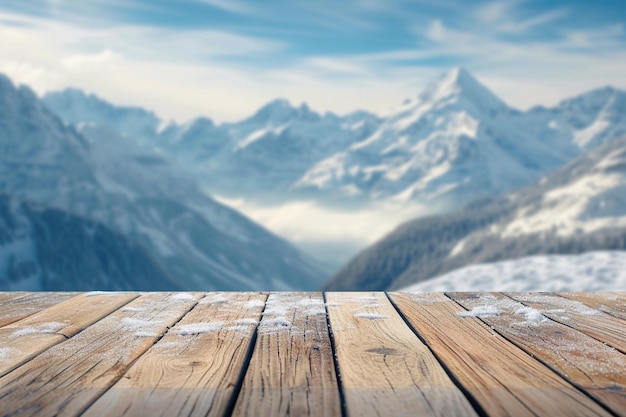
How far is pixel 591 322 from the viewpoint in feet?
13.9

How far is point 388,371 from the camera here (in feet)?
10.1

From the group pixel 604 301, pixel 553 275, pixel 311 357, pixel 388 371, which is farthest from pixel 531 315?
pixel 553 275

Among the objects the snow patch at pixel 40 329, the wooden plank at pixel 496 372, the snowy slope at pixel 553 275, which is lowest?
the snowy slope at pixel 553 275

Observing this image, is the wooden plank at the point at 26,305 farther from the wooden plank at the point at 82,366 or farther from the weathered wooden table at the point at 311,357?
the wooden plank at the point at 82,366

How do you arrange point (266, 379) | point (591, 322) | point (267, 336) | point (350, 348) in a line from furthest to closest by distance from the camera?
point (591, 322) < point (267, 336) < point (350, 348) < point (266, 379)

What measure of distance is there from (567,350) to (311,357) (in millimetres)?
1386

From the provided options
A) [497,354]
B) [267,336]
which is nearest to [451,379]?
[497,354]

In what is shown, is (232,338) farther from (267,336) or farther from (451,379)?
(451,379)

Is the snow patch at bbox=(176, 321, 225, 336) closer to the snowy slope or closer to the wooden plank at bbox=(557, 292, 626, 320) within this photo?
the wooden plank at bbox=(557, 292, 626, 320)

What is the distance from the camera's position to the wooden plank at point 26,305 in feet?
14.6

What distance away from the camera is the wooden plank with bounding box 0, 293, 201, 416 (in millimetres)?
2645

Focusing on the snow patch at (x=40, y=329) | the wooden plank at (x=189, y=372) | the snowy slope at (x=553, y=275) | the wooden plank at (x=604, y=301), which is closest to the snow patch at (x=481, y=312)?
the wooden plank at (x=604, y=301)

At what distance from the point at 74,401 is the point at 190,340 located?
1.04 metres

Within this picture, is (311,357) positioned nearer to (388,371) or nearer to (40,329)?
(388,371)
